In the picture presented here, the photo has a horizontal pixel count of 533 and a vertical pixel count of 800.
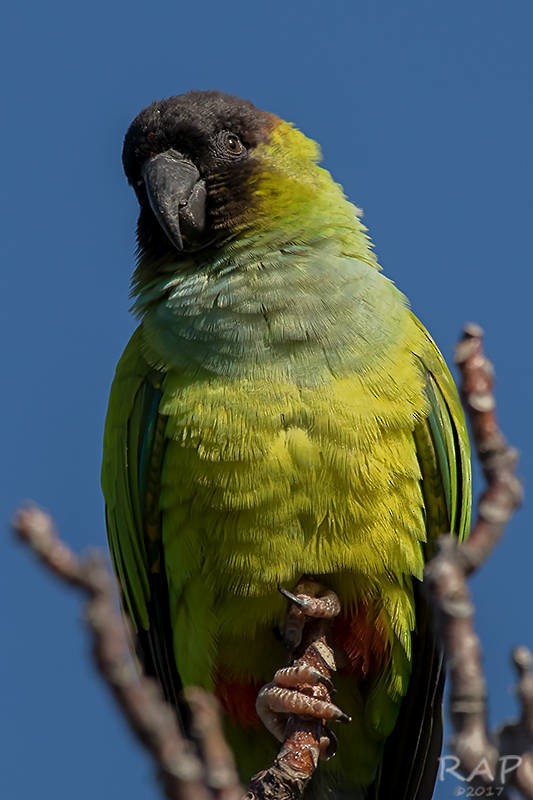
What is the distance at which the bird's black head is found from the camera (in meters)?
5.56

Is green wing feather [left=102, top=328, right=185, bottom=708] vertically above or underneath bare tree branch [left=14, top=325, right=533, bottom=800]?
above

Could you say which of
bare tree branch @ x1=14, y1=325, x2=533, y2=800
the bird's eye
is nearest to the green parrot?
the bird's eye

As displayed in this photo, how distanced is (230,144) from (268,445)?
174 centimetres

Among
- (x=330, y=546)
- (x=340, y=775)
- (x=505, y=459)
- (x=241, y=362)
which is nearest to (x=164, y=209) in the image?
(x=241, y=362)

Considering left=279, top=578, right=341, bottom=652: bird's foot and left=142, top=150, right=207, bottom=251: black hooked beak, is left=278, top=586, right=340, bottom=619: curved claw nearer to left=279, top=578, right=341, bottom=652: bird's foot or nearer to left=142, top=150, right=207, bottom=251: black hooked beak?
left=279, top=578, right=341, bottom=652: bird's foot

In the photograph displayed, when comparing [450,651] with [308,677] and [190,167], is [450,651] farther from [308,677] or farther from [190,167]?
[190,167]

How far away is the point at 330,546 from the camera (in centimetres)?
495

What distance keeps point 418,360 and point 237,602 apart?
1362mm

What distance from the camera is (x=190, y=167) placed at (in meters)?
5.71

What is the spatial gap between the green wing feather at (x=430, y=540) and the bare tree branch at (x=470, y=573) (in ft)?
8.62

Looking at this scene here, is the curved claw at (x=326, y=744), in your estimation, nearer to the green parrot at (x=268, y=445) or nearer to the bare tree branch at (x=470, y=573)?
the green parrot at (x=268, y=445)

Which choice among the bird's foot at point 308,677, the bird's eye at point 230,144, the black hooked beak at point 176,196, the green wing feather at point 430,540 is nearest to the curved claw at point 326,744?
the bird's foot at point 308,677

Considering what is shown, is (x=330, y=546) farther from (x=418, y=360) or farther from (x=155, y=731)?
(x=155, y=731)

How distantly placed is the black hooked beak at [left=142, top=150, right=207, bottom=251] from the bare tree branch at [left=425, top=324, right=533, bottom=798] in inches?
118
